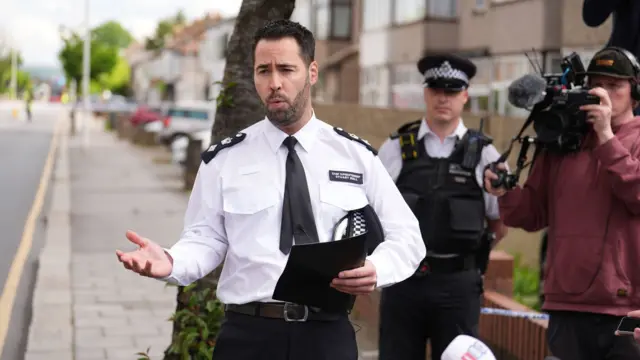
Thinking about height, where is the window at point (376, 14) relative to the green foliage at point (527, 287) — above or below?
above

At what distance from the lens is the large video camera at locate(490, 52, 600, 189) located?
14.6ft

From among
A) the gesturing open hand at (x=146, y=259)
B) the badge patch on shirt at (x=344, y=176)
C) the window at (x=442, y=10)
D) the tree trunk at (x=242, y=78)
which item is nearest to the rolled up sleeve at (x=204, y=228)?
the gesturing open hand at (x=146, y=259)

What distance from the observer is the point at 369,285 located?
11.8 ft

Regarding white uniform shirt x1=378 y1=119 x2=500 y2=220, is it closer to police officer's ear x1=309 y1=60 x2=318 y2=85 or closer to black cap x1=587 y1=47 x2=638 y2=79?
black cap x1=587 y1=47 x2=638 y2=79

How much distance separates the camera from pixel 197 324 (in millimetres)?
6301

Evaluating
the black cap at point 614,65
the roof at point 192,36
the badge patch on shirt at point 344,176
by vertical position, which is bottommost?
the badge patch on shirt at point 344,176

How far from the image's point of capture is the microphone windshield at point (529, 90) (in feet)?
14.8

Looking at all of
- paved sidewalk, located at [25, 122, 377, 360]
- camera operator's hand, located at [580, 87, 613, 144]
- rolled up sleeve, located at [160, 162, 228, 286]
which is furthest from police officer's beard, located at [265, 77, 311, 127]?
paved sidewalk, located at [25, 122, 377, 360]

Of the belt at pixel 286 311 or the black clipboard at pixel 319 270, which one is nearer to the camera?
the black clipboard at pixel 319 270

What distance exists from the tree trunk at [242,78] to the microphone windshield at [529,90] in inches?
104

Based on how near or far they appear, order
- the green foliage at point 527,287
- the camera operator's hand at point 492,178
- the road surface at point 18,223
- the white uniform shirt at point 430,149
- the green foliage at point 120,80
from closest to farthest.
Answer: the camera operator's hand at point 492,178, the white uniform shirt at point 430,149, the green foliage at point 527,287, the road surface at point 18,223, the green foliage at point 120,80

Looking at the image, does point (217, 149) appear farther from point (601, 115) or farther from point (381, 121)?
point (381, 121)

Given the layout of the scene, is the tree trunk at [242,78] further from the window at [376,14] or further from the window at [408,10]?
the window at [376,14]

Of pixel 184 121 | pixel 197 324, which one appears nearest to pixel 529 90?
pixel 197 324
